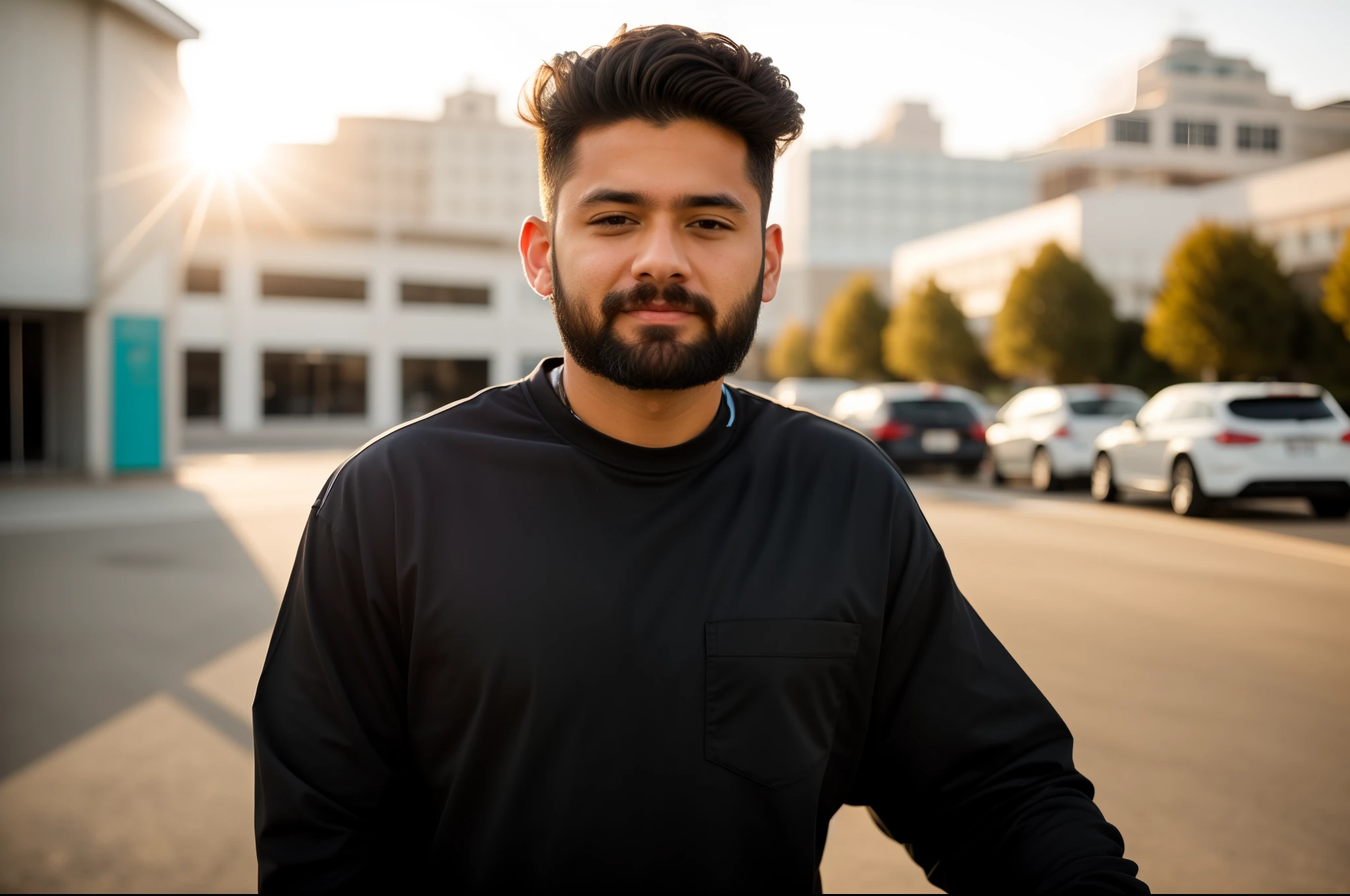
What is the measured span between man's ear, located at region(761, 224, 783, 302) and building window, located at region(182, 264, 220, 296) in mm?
44219

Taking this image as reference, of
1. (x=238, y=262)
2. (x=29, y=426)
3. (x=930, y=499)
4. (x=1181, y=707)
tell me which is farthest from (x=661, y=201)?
(x=238, y=262)

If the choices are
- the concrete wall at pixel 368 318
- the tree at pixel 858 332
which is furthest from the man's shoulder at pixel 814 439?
the tree at pixel 858 332

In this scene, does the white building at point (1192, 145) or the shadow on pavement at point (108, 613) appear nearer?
the shadow on pavement at point (108, 613)

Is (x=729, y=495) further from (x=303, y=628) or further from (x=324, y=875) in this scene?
(x=324, y=875)

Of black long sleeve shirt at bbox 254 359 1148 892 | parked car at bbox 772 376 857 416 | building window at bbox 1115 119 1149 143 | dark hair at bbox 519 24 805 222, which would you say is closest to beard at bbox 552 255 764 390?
black long sleeve shirt at bbox 254 359 1148 892

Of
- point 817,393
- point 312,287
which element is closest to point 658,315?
point 817,393

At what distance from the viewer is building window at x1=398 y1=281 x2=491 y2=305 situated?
46938mm

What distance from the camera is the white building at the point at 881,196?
11756 cm

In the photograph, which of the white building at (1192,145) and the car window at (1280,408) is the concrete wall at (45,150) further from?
the white building at (1192,145)

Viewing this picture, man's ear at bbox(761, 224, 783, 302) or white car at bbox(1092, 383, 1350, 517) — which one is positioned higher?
man's ear at bbox(761, 224, 783, 302)

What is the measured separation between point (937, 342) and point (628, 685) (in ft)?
146

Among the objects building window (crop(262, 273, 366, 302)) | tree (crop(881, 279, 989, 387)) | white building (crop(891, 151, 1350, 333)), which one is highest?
white building (crop(891, 151, 1350, 333))

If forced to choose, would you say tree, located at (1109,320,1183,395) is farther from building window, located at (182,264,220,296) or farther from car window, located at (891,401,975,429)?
building window, located at (182,264,220,296)

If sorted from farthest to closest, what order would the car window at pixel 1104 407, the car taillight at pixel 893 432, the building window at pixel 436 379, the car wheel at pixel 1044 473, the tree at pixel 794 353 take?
the tree at pixel 794 353, the building window at pixel 436 379, the car taillight at pixel 893 432, the car window at pixel 1104 407, the car wheel at pixel 1044 473
